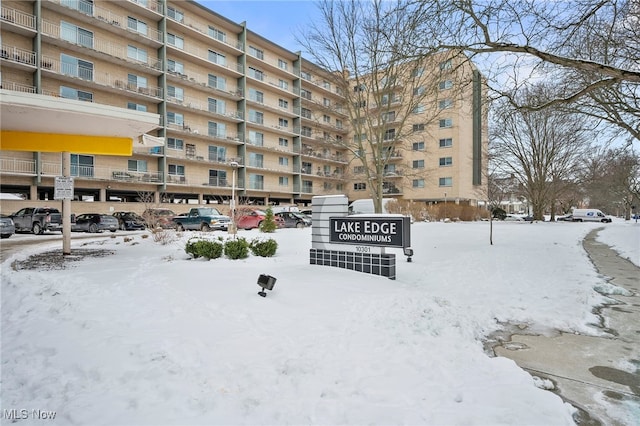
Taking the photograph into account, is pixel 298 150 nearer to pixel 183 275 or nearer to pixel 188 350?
pixel 183 275

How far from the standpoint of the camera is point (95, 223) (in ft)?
74.7

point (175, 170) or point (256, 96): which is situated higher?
point (256, 96)

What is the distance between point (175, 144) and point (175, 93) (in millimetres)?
5187

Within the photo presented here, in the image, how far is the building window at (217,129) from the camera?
37.9 m

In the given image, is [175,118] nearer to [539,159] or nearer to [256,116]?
[256,116]

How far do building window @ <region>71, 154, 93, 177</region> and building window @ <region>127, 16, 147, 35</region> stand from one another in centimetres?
1286

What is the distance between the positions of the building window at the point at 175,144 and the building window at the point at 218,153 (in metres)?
3.53

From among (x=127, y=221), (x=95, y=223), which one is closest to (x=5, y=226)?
(x=95, y=223)

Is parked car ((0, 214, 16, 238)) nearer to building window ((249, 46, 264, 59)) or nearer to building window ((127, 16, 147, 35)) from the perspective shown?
building window ((127, 16, 147, 35))

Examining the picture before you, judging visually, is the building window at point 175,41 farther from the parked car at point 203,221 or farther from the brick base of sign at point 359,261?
the brick base of sign at point 359,261

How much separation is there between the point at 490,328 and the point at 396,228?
8.49 feet

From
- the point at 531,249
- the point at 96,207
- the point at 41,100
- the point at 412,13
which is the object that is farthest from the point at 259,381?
the point at 96,207

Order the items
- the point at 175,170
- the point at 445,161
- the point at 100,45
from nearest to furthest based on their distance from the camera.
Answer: the point at 100,45, the point at 175,170, the point at 445,161
